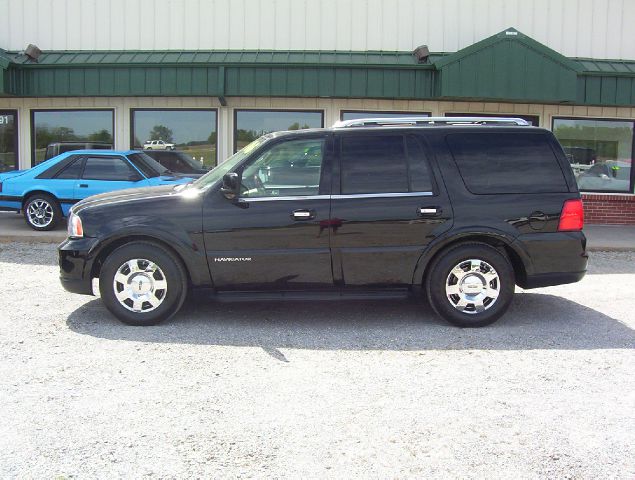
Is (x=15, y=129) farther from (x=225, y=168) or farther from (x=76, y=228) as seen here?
(x=225, y=168)

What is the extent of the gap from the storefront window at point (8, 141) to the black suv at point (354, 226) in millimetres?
9527

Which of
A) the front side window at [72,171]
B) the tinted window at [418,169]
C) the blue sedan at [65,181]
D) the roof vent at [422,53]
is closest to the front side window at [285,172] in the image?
the tinted window at [418,169]

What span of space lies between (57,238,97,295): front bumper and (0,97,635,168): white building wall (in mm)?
8098

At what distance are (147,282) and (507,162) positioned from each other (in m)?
3.49

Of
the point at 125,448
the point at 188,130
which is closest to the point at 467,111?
the point at 188,130

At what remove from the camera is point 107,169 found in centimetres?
1165

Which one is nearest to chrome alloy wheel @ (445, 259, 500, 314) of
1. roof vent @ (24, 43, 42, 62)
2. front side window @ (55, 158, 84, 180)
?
front side window @ (55, 158, 84, 180)

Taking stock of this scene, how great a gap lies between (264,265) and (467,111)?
9034 mm

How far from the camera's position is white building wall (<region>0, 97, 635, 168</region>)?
1361 cm

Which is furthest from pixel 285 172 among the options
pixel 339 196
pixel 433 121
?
pixel 433 121

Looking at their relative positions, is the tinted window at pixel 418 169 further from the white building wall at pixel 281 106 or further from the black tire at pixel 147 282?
the white building wall at pixel 281 106

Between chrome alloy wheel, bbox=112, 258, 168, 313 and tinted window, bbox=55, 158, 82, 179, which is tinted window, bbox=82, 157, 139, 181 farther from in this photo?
chrome alloy wheel, bbox=112, 258, 168, 313

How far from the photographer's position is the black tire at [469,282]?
5.97 meters

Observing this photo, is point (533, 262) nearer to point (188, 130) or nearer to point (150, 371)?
point (150, 371)
